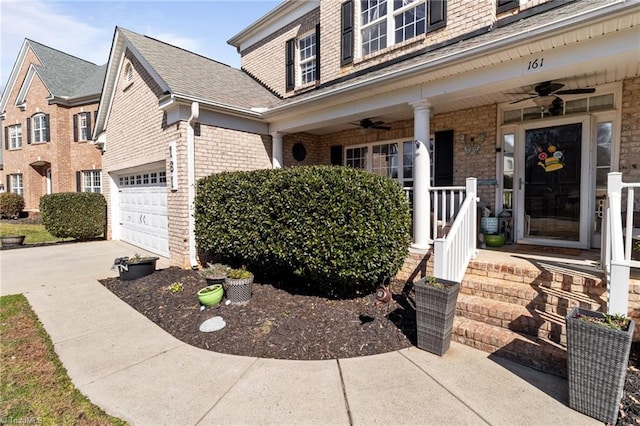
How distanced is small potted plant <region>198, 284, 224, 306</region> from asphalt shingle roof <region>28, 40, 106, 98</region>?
17.7m

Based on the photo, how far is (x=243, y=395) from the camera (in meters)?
2.89

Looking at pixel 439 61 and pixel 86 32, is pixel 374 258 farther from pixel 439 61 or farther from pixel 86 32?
pixel 86 32

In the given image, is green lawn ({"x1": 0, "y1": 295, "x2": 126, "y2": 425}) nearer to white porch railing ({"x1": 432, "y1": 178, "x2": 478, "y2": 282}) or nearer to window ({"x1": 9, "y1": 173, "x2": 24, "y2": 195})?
white porch railing ({"x1": 432, "y1": 178, "x2": 478, "y2": 282})

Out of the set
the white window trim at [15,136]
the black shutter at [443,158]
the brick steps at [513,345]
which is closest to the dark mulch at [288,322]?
the brick steps at [513,345]

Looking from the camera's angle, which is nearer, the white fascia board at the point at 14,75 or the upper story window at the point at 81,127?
the upper story window at the point at 81,127

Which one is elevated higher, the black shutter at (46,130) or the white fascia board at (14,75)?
the white fascia board at (14,75)

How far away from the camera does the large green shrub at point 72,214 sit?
445 inches

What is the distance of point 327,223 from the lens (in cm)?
454

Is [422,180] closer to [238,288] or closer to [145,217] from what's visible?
[238,288]

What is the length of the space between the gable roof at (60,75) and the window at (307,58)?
13597 millimetres

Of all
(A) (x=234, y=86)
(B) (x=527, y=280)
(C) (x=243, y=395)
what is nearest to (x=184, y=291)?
(C) (x=243, y=395)

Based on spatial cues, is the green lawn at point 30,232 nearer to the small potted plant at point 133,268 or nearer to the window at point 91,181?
the window at point 91,181

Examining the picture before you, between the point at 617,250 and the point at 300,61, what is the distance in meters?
9.09

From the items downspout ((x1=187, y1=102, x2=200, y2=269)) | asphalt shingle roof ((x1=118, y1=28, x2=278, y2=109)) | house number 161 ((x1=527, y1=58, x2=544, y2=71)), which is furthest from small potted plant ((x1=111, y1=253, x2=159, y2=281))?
house number 161 ((x1=527, y1=58, x2=544, y2=71))
